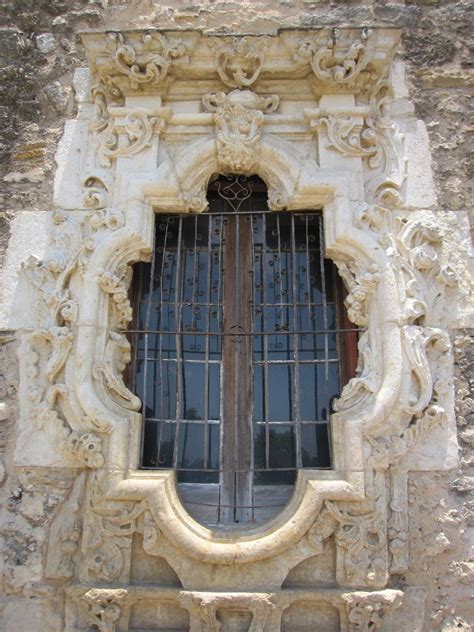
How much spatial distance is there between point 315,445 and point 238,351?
66 centimetres

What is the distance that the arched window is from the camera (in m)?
3.22

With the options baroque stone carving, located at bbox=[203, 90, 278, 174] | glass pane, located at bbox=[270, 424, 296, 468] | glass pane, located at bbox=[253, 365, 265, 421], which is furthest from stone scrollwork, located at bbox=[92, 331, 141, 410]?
baroque stone carving, located at bbox=[203, 90, 278, 174]

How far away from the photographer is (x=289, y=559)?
2803mm

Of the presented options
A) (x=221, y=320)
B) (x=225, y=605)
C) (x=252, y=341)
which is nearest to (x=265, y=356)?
(x=252, y=341)

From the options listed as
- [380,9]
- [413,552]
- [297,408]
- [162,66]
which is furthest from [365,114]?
[413,552]

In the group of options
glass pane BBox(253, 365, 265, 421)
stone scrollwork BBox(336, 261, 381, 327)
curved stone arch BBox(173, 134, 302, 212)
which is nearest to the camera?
stone scrollwork BBox(336, 261, 381, 327)

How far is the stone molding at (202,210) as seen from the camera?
111 inches

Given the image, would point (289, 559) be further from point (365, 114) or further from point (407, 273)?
point (365, 114)

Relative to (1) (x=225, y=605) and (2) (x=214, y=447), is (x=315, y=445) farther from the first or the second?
(1) (x=225, y=605)

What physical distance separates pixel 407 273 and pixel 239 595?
180 cm

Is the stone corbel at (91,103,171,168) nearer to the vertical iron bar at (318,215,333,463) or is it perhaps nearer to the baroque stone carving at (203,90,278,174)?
the baroque stone carving at (203,90,278,174)

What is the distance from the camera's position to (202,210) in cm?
346

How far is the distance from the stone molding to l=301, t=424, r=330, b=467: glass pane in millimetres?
249

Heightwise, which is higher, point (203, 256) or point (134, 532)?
point (203, 256)
